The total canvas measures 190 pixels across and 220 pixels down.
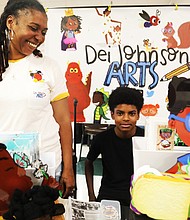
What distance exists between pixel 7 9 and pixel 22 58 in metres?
0.18

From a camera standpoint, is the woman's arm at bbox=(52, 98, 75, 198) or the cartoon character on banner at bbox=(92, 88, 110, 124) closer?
the woman's arm at bbox=(52, 98, 75, 198)

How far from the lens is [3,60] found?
0.98 metres

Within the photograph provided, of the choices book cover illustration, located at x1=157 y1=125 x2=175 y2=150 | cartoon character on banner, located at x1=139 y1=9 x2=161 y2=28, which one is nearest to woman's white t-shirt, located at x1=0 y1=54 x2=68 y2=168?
book cover illustration, located at x1=157 y1=125 x2=175 y2=150

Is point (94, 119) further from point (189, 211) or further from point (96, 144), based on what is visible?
point (189, 211)

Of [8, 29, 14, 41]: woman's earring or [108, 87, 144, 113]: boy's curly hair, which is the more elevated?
[8, 29, 14, 41]: woman's earring

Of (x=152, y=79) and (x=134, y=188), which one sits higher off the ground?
(x=152, y=79)

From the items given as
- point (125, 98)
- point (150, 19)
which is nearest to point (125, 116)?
point (125, 98)

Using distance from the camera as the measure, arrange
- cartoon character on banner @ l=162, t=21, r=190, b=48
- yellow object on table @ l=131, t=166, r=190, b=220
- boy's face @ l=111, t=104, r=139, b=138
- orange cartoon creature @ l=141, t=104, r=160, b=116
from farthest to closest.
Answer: orange cartoon creature @ l=141, t=104, r=160, b=116
cartoon character on banner @ l=162, t=21, r=190, b=48
boy's face @ l=111, t=104, r=139, b=138
yellow object on table @ l=131, t=166, r=190, b=220

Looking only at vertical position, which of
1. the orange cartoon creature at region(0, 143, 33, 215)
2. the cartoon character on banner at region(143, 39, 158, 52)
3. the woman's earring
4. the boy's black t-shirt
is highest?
the cartoon character on banner at region(143, 39, 158, 52)

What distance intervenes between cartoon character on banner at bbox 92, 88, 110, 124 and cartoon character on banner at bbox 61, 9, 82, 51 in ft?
1.09

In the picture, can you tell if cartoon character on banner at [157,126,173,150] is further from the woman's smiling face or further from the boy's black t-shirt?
the woman's smiling face

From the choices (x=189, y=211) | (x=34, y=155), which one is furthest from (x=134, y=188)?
(x=34, y=155)

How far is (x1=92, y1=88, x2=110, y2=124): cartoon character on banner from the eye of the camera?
1877 mm

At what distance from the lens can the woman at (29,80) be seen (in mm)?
944
